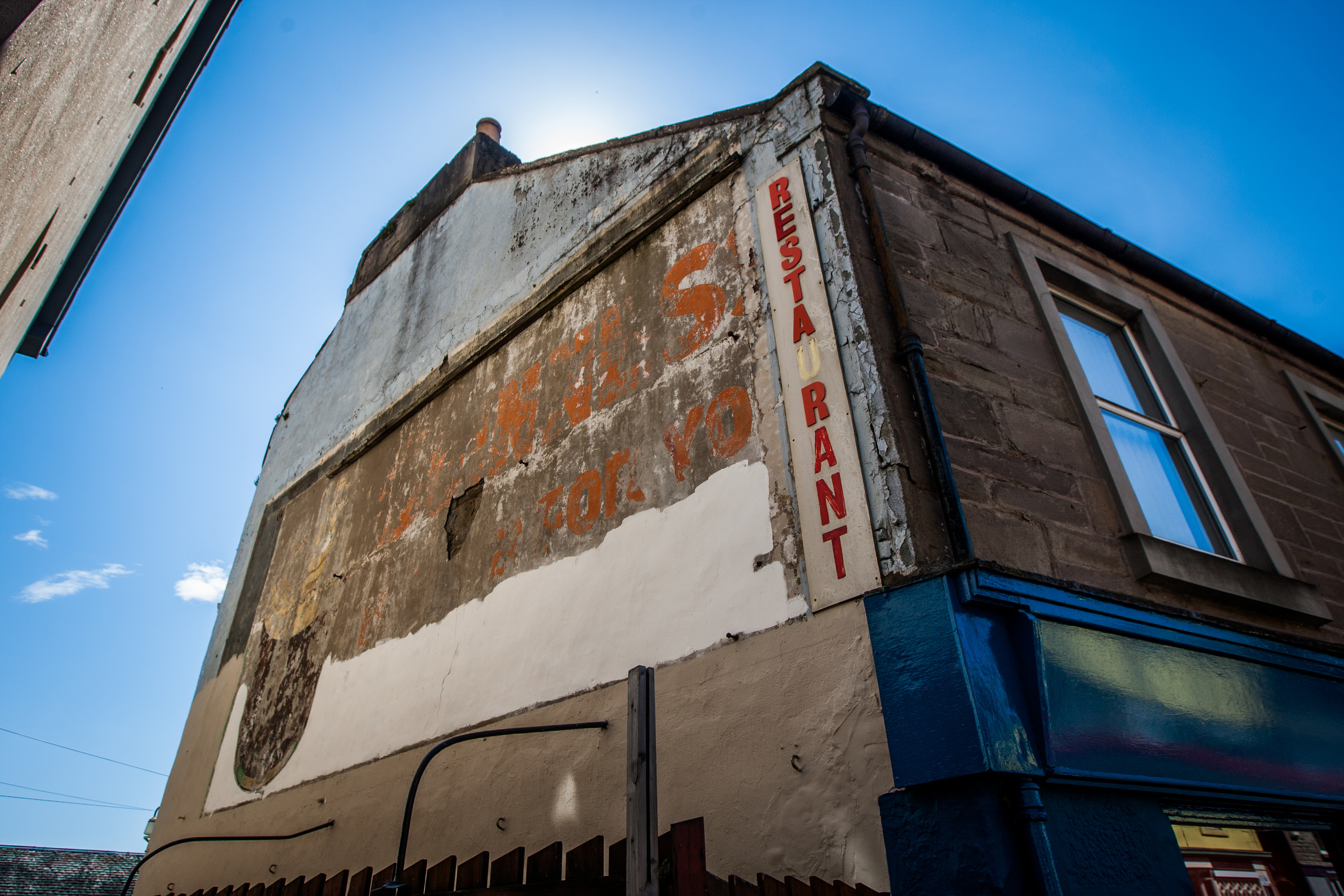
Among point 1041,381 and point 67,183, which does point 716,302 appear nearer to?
point 1041,381

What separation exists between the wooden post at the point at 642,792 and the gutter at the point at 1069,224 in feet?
11.8

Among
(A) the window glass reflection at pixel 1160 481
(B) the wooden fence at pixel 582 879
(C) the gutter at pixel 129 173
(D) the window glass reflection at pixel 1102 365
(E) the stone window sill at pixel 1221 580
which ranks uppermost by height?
(C) the gutter at pixel 129 173

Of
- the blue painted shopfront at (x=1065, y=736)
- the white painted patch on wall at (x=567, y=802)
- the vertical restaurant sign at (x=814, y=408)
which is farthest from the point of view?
the white painted patch on wall at (x=567, y=802)

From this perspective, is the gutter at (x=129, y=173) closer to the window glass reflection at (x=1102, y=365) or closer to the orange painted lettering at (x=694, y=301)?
the orange painted lettering at (x=694, y=301)

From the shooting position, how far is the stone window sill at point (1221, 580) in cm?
366

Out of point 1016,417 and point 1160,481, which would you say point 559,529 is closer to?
point 1016,417

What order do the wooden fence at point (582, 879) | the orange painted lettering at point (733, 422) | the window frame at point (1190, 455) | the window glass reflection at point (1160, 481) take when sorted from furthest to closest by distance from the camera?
the window glass reflection at point (1160, 481) → the orange painted lettering at point (733, 422) → the window frame at point (1190, 455) → the wooden fence at point (582, 879)

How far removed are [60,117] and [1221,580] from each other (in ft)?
19.9

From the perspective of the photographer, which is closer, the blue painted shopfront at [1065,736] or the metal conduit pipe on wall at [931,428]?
the metal conduit pipe on wall at [931,428]

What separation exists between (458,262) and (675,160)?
3.40 metres

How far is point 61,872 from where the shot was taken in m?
29.2

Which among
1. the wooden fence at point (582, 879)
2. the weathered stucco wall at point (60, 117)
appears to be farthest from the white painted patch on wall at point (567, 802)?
the weathered stucco wall at point (60, 117)

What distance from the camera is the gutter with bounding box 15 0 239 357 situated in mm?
6391

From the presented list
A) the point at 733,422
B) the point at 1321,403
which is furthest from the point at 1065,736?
the point at 1321,403
